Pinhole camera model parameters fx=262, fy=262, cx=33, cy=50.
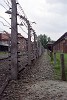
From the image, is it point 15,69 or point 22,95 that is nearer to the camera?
point 22,95

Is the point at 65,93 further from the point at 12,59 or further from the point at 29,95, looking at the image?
the point at 12,59

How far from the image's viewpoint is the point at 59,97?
6.91 m

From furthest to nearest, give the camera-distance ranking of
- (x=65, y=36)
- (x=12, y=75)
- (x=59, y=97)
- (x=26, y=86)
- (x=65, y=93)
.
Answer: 1. (x=65, y=36)
2. (x=12, y=75)
3. (x=26, y=86)
4. (x=65, y=93)
5. (x=59, y=97)

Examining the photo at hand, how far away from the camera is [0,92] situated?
7.19m

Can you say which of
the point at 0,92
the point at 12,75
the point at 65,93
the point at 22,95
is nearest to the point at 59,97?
the point at 65,93

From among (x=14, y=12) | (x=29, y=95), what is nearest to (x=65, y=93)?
(x=29, y=95)

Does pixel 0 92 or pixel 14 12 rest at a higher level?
pixel 14 12

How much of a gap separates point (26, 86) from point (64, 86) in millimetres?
1242

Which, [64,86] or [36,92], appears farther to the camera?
[64,86]

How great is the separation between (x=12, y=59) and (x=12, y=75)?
2.05 ft

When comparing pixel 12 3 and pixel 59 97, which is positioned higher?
pixel 12 3

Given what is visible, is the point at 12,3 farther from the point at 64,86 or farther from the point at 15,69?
the point at 64,86

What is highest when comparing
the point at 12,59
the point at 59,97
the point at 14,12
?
the point at 14,12

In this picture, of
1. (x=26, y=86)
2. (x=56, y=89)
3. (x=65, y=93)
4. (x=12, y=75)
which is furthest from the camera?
(x=12, y=75)
